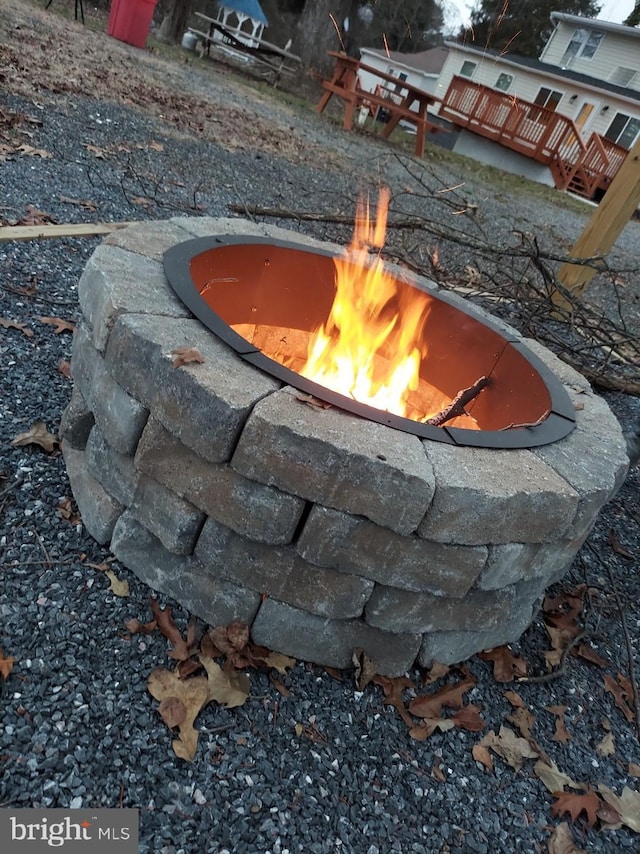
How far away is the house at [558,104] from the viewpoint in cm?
1730

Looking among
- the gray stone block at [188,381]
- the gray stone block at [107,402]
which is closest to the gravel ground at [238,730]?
the gray stone block at [107,402]

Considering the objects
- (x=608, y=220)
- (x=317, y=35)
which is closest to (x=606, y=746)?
(x=608, y=220)

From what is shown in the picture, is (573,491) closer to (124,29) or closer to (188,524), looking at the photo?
(188,524)

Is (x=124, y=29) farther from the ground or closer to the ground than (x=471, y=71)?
closer to the ground

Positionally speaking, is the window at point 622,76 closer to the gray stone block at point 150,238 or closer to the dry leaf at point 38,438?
the gray stone block at point 150,238

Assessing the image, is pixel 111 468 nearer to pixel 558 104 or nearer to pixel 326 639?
pixel 326 639

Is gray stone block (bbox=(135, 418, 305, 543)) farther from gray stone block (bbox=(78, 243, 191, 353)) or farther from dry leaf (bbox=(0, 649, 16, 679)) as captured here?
dry leaf (bbox=(0, 649, 16, 679))

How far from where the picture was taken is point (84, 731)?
158 cm

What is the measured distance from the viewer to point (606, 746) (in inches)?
81.4

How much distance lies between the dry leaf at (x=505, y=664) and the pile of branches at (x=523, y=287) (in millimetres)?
1921

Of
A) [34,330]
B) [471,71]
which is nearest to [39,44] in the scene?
[34,330]

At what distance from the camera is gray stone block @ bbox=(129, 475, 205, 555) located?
186cm

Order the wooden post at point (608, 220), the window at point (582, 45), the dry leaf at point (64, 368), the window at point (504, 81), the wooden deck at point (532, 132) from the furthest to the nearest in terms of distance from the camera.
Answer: the window at point (504, 81), the window at point (582, 45), the wooden deck at point (532, 132), the wooden post at point (608, 220), the dry leaf at point (64, 368)

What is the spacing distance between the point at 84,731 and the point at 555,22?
2917cm
